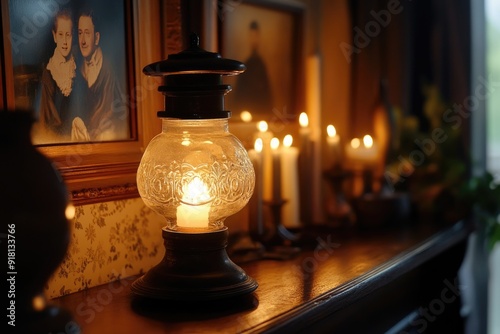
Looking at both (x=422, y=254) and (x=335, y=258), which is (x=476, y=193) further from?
(x=335, y=258)

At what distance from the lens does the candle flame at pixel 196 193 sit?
3.61ft

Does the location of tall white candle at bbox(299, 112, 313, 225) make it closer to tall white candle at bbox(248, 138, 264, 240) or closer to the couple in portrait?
tall white candle at bbox(248, 138, 264, 240)

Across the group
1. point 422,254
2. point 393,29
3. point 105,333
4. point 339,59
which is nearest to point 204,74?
point 105,333

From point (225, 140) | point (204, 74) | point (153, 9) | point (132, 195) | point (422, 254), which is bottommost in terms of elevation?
point (422, 254)

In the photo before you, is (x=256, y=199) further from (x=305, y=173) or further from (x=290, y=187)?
(x=305, y=173)

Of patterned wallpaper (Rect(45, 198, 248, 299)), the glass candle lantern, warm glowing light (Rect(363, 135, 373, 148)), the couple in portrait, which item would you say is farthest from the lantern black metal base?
warm glowing light (Rect(363, 135, 373, 148))

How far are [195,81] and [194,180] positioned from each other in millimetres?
162

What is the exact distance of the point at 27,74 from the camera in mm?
1084

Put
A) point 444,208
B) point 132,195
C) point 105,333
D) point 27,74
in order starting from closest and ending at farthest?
point 105,333
point 27,74
point 132,195
point 444,208

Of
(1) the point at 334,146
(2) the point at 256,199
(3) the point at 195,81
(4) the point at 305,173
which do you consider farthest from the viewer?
(1) the point at 334,146

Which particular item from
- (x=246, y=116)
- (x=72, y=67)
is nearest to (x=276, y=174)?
(x=246, y=116)

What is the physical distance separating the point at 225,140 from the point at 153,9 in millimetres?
375

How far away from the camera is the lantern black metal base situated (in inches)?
42.9

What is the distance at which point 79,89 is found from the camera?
1.20 m
